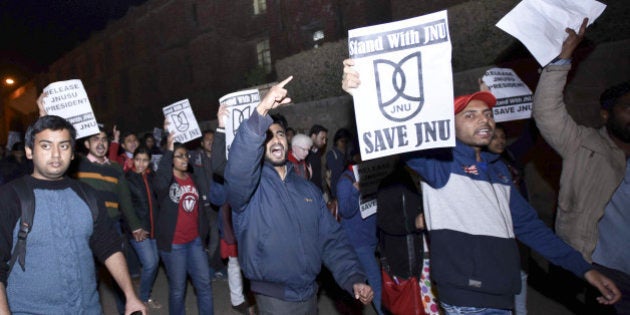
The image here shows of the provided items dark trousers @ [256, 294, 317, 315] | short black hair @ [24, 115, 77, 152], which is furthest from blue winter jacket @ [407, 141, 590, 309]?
short black hair @ [24, 115, 77, 152]

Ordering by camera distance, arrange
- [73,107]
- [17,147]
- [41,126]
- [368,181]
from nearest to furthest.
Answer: [41,126]
[368,181]
[73,107]
[17,147]

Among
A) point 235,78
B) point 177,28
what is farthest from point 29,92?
point 235,78

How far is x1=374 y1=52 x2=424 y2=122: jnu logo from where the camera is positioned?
2672 mm

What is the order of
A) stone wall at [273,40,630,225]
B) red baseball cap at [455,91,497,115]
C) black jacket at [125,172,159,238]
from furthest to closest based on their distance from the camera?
stone wall at [273,40,630,225]
black jacket at [125,172,159,238]
red baseball cap at [455,91,497,115]

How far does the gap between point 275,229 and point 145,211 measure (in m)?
3.39

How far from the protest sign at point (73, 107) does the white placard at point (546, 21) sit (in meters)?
4.72

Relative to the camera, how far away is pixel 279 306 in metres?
3.04

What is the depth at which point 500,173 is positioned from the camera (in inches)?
120

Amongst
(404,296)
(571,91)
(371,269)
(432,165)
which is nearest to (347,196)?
(371,269)

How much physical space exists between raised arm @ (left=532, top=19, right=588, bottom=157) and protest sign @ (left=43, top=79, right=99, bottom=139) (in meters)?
4.85

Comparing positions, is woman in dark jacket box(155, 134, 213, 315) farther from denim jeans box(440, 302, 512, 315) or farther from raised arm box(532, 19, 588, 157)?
raised arm box(532, 19, 588, 157)

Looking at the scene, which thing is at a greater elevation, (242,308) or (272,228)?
(272,228)

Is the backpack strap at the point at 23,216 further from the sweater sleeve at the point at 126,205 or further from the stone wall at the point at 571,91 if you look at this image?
the stone wall at the point at 571,91

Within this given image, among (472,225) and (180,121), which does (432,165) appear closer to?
(472,225)
